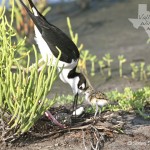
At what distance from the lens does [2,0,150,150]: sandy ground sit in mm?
3846

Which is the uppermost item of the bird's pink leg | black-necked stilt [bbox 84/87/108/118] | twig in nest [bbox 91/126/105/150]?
black-necked stilt [bbox 84/87/108/118]

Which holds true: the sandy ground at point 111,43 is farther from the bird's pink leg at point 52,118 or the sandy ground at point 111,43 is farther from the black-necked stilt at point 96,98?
the black-necked stilt at point 96,98

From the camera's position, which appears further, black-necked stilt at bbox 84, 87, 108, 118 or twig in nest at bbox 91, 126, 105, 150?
black-necked stilt at bbox 84, 87, 108, 118

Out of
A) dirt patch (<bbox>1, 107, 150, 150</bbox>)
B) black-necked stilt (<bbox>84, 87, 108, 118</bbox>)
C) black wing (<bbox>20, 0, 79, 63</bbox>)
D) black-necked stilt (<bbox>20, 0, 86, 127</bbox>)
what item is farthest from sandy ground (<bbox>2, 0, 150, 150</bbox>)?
black wing (<bbox>20, 0, 79, 63</bbox>)

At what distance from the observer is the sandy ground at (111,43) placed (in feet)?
12.6

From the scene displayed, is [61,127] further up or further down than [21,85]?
→ further down

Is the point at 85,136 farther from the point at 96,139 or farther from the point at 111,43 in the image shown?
the point at 111,43

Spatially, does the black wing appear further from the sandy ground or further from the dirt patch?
the sandy ground

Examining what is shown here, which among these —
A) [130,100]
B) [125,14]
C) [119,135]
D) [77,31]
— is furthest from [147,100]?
[125,14]

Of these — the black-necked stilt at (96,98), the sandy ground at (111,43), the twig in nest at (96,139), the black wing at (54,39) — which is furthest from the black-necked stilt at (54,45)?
the sandy ground at (111,43)

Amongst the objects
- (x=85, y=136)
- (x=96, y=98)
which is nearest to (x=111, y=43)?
(x=96, y=98)

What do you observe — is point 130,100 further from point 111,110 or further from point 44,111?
point 44,111

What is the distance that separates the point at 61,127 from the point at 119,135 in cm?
45

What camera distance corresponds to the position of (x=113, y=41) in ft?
27.7
